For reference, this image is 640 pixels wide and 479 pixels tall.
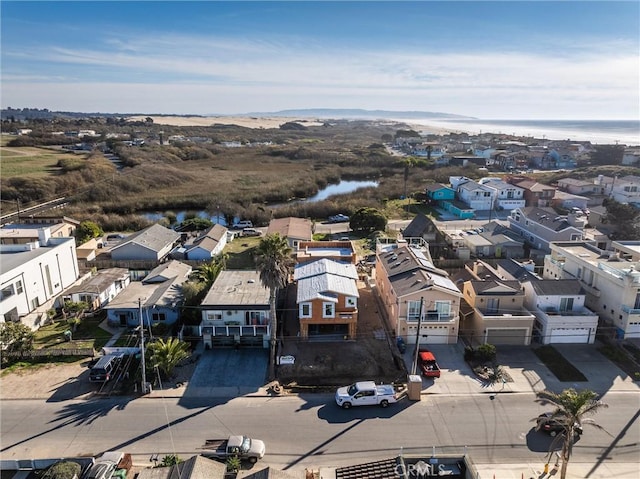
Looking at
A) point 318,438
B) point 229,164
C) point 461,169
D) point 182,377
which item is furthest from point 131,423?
point 229,164

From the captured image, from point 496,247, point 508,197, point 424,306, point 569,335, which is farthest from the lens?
point 508,197

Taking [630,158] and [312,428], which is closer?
[312,428]

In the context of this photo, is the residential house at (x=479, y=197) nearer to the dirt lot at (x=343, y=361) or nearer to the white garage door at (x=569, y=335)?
the white garage door at (x=569, y=335)

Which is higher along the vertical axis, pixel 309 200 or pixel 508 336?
pixel 508 336

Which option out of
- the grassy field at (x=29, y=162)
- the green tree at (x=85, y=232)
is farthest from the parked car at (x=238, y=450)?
the grassy field at (x=29, y=162)

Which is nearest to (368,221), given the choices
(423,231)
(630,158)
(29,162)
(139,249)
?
(423,231)

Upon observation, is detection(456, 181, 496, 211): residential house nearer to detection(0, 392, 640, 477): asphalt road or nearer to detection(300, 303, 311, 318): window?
detection(0, 392, 640, 477): asphalt road

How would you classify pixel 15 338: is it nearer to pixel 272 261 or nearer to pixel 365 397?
pixel 272 261
